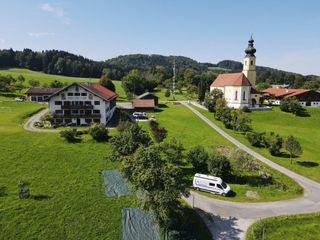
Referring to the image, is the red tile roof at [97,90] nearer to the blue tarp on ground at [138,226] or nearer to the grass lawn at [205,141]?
the grass lawn at [205,141]

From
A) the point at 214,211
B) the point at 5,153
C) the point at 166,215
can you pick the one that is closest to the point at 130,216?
the point at 166,215

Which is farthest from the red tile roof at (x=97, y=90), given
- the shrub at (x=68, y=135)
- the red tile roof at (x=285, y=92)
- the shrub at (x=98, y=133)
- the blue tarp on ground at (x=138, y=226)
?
the red tile roof at (x=285, y=92)

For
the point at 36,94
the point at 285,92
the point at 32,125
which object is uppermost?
the point at 285,92

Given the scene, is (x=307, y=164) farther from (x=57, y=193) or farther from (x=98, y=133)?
(x=57, y=193)

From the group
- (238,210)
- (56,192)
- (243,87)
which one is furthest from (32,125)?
(243,87)

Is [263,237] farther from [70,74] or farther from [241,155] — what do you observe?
[70,74]

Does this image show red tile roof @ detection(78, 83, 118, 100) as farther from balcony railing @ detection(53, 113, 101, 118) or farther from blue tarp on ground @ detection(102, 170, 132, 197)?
blue tarp on ground @ detection(102, 170, 132, 197)

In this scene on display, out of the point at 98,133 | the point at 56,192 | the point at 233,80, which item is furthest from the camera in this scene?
the point at 233,80
